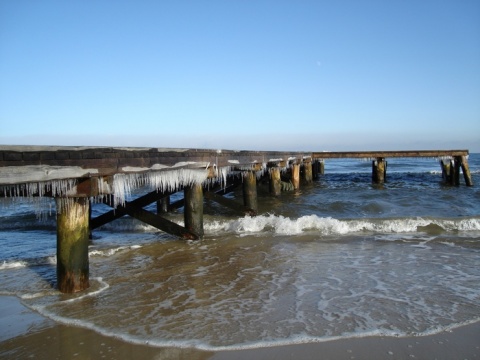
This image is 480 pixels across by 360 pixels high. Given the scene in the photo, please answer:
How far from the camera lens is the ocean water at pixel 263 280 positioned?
3402 mm

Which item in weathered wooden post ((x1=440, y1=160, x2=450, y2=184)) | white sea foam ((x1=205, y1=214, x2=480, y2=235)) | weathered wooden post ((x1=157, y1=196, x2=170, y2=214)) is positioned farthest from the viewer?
weathered wooden post ((x1=440, y1=160, x2=450, y2=184))

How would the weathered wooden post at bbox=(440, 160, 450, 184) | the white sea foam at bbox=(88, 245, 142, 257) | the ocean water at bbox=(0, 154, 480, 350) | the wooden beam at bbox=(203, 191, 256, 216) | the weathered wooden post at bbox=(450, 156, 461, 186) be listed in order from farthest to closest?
the weathered wooden post at bbox=(440, 160, 450, 184) < the weathered wooden post at bbox=(450, 156, 461, 186) < the wooden beam at bbox=(203, 191, 256, 216) < the white sea foam at bbox=(88, 245, 142, 257) < the ocean water at bbox=(0, 154, 480, 350)

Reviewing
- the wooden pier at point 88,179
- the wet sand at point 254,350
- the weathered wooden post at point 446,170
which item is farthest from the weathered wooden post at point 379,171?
the wet sand at point 254,350

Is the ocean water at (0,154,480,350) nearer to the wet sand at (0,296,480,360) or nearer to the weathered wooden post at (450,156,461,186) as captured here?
the wet sand at (0,296,480,360)

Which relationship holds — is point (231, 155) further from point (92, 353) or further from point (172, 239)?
point (92, 353)

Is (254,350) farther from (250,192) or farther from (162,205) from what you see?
(162,205)

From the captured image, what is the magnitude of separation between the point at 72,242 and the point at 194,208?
3045 mm

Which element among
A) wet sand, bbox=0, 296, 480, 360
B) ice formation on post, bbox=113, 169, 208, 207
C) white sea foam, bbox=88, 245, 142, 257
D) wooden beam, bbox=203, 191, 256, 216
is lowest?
white sea foam, bbox=88, 245, 142, 257

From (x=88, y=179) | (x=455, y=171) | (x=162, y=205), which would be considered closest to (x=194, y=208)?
(x=88, y=179)

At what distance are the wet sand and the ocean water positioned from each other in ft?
0.38

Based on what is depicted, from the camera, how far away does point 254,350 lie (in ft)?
9.77

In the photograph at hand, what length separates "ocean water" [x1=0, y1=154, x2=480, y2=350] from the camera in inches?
134

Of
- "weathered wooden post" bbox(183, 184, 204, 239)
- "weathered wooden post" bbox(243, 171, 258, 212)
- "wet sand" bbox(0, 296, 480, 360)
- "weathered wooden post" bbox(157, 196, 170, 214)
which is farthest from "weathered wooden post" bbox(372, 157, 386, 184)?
"wet sand" bbox(0, 296, 480, 360)

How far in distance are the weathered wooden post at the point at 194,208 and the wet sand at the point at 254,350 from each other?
368 cm
